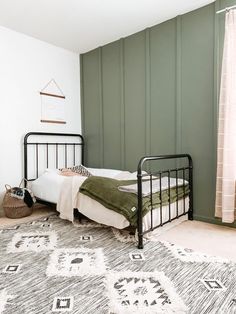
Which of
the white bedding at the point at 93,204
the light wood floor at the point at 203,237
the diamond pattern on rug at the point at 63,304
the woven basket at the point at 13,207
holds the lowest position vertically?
the light wood floor at the point at 203,237

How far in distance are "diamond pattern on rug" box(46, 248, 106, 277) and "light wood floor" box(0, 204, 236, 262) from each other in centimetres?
65

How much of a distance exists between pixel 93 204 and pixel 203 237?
999mm

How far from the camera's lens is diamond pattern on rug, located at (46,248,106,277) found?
5.10 feet

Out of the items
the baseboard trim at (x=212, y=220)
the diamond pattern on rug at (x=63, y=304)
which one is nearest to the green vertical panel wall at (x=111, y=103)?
the baseboard trim at (x=212, y=220)

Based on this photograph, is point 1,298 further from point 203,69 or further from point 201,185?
point 203,69

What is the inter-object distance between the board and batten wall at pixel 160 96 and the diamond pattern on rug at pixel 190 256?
0.79 meters

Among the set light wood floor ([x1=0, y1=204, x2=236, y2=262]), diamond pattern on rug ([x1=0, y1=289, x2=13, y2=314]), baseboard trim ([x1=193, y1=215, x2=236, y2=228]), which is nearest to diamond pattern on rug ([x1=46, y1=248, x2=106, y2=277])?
diamond pattern on rug ([x1=0, y1=289, x2=13, y2=314])

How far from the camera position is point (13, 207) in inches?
107

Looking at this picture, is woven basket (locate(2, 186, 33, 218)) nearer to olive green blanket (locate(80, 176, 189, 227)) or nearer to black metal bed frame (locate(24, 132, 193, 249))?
black metal bed frame (locate(24, 132, 193, 249))

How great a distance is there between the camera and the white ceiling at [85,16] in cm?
247

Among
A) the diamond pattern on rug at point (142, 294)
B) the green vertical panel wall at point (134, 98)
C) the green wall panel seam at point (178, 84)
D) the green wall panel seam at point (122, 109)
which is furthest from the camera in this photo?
the green wall panel seam at point (122, 109)

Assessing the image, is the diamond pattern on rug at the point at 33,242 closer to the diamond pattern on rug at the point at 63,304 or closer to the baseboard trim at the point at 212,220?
the diamond pattern on rug at the point at 63,304

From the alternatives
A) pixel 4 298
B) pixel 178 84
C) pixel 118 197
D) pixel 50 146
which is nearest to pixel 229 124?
pixel 178 84

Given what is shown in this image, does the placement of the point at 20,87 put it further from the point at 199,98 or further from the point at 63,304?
the point at 63,304
